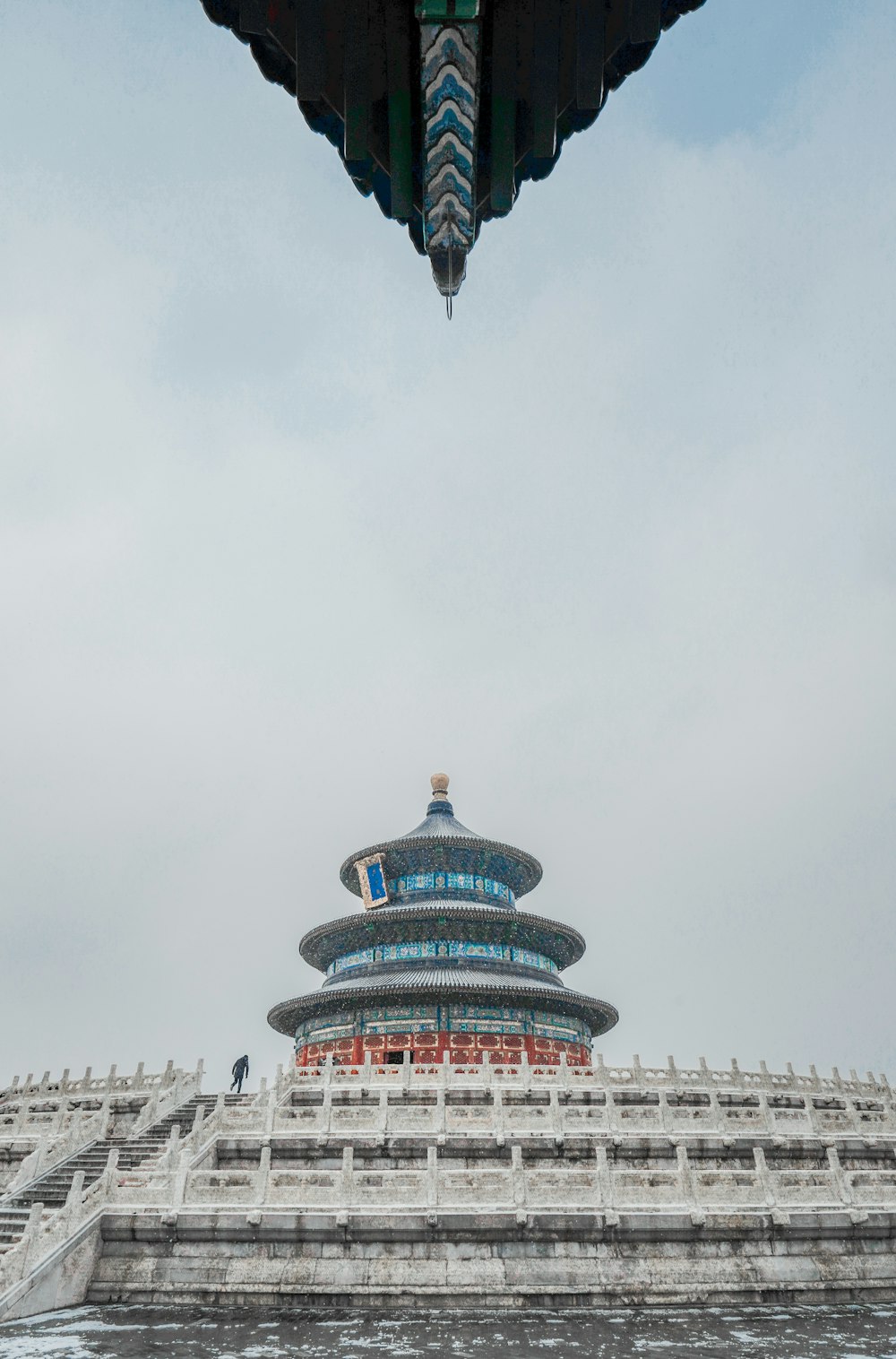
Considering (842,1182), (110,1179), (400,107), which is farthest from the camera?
(842,1182)

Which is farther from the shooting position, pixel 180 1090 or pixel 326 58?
pixel 180 1090

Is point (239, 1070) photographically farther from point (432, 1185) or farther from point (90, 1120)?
point (432, 1185)

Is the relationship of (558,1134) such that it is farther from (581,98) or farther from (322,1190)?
(581,98)

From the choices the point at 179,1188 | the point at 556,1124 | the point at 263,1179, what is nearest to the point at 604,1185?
the point at 556,1124

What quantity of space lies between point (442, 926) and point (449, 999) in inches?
160

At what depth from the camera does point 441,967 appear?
33.4 metres

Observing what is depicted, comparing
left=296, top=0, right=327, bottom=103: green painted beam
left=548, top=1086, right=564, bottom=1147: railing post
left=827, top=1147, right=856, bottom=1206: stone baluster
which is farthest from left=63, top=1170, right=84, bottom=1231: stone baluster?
left=296, top=0, right=327, bottom=103: green painted beam

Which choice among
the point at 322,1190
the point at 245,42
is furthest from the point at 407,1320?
the point at 245,42

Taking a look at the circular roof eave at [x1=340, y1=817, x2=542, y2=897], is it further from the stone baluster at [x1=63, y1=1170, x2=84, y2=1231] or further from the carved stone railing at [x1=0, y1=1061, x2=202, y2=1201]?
the stone baluster at [x1=63, y1=1170, x2=84, y2=1231]

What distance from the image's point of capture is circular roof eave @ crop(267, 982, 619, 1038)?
101 feet

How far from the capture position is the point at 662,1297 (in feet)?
39.4

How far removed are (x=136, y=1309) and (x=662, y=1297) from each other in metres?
7.58

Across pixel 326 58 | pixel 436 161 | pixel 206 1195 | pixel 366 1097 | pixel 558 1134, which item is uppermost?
pixel 326 58

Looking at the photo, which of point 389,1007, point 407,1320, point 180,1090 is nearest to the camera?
point 407,1320
